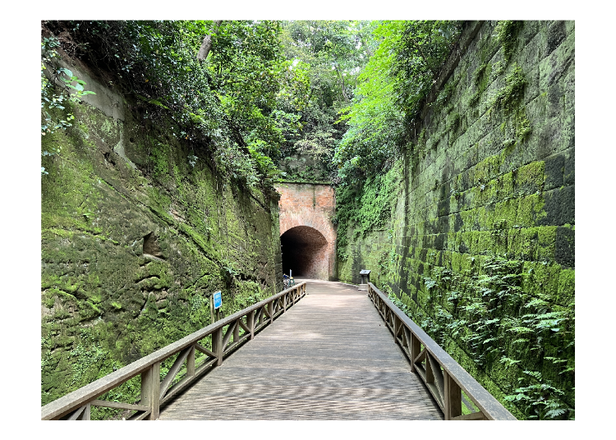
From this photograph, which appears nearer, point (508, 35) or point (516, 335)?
point (516, 335)

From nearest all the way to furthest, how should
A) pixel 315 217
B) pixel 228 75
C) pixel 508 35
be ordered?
pixel 508 35 < pixel 228 75 < pixel 315 217

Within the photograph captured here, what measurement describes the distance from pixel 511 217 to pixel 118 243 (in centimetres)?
363

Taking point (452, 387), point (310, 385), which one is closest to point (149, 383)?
point (310, 385)

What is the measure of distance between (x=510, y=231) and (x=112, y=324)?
11.9ft

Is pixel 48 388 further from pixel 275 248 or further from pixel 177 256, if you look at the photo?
pixel 275 248

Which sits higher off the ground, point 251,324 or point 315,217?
point 315,217

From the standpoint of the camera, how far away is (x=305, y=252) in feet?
60.0

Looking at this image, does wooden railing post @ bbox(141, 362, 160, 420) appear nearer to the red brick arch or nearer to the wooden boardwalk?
the wooden boardwalk

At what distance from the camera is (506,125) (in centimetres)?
285

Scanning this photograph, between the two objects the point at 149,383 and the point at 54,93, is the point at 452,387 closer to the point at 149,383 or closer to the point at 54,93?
the point at 149,383

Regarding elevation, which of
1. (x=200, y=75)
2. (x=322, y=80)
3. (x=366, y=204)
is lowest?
(x=366, y=204)

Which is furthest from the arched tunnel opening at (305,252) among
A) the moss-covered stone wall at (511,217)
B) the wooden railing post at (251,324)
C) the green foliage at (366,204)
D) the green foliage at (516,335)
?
the green foliage at (516,335)

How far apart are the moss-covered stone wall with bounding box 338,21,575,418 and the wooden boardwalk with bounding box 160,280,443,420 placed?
2.28 feet

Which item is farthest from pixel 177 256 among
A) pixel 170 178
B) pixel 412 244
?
pixel 412 244
